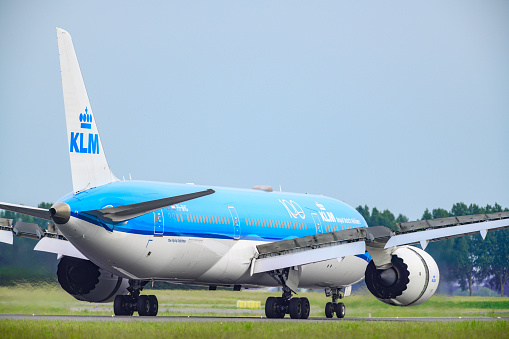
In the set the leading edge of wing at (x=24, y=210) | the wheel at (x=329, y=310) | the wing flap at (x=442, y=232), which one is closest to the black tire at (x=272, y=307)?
the wing flap at (x=442, y=232)

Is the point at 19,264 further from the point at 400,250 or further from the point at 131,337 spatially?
the point at 131,337

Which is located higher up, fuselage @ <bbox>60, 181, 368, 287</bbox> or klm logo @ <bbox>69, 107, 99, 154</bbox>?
klm logo @ <bbox>69, 107, 99, 154</bbox>

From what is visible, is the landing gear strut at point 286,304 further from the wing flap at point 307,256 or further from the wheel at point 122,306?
the wheel at point 122,306

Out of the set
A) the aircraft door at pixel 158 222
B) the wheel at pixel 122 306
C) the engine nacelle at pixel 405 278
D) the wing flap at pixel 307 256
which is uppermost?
the aircraft door at pixel 158 222

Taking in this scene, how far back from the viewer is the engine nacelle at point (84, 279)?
2814cm

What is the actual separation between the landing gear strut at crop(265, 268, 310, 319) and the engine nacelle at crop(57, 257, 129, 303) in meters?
5.35

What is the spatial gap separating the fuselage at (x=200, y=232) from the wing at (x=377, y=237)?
71cm

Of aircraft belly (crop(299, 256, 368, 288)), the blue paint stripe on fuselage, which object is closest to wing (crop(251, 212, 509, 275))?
the blue paint stripe on fuselage

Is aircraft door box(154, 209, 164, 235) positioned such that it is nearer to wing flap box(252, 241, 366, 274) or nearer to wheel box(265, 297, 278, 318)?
wing flap box(252, 241, 366, 274)

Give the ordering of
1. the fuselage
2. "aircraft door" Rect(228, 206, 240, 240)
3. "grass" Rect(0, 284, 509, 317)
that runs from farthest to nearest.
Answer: "grass" Rect(0, 284, 509, 317)
"aircraft door" Rect(228, 206, 240, 240)
the fuselage

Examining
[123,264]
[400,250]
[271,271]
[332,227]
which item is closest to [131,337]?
[123,264]

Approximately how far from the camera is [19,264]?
33.5 metres

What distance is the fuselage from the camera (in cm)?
2430

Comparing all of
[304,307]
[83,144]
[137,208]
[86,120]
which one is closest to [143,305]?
[137,208]
